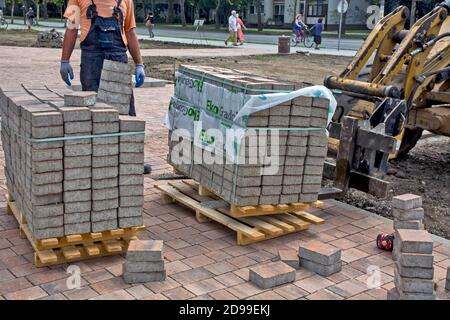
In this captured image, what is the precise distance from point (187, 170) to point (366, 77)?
3260 mm

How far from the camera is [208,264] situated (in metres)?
4.94

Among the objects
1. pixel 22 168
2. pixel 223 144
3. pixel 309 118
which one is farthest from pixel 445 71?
pixel 22 168

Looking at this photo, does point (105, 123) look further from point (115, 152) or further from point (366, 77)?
point (366, 77)

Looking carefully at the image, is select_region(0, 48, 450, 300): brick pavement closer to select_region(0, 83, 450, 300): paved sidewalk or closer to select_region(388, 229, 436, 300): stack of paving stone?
select_region(0, 83, 450, 300): paved sidewalk

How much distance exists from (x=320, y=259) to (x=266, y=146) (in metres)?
1.10

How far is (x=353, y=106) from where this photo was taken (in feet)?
25.5

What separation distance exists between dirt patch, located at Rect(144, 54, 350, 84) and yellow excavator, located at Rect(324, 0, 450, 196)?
918 cm

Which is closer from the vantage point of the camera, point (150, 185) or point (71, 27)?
point (71, 27)

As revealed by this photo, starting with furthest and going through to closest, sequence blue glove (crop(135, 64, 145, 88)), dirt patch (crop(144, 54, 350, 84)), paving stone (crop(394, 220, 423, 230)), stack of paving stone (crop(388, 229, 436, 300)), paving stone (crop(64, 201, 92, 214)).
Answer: dirt patch (crop(144, 54, 350, 84)) → blue glove (crop(135, 64, 145, 88)) → paving stone (crop(394, 220, 423, 230)) → paving stone (crop(64, 201, 92, 214)) → stack of paving stone (crop(388, 229, 436, 300))

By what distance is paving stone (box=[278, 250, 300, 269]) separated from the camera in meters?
4.90

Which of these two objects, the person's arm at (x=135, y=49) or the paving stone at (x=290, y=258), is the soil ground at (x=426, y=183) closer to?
the paving stone at (x=290, y=258)

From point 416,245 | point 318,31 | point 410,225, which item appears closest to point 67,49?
point 410,225

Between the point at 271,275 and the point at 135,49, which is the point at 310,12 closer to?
the point at 135,49

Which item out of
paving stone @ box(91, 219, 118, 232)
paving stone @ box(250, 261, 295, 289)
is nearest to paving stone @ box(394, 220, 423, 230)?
paving stone @ box(250, 261, 295, 289)
